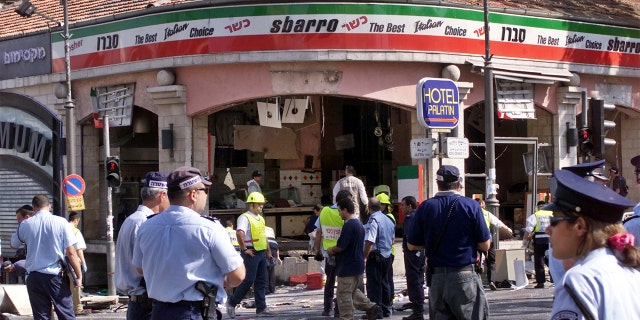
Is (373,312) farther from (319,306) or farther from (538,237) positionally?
(538,237)

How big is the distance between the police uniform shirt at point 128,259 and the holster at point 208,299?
55.4 inches

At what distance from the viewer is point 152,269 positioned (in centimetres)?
659

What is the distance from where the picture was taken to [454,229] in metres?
8.74

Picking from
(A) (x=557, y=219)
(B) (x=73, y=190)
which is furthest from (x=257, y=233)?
(A) (x=557, y=219)

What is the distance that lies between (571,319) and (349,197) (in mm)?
10050

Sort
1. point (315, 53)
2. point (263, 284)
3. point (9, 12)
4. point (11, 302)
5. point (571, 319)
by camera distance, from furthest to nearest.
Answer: point (9, 12) < point (315, 53) < point (11, 302) < point (263, 284) < point (571, 319)

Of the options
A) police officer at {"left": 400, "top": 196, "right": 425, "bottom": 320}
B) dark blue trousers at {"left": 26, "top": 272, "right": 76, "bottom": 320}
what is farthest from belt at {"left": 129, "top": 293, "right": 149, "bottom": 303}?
police officer at {"left": 400, "top": 196, "right": 425, "bottom": 320}

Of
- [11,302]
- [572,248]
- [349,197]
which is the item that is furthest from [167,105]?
[572,248]

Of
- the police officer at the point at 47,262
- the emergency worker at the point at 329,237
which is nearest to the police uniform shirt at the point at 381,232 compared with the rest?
the emergency worker at the point at 329,237

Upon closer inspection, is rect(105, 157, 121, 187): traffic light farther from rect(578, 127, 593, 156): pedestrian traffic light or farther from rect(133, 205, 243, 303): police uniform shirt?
rect(133, 205, 243, 303): police uniform shirt

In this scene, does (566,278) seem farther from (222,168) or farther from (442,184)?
(222,168)

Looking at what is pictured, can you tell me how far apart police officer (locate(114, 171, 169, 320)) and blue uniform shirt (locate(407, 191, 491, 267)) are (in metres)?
2.20

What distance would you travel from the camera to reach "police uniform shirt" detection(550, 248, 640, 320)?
3.58m

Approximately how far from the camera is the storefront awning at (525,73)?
22.0 metres
